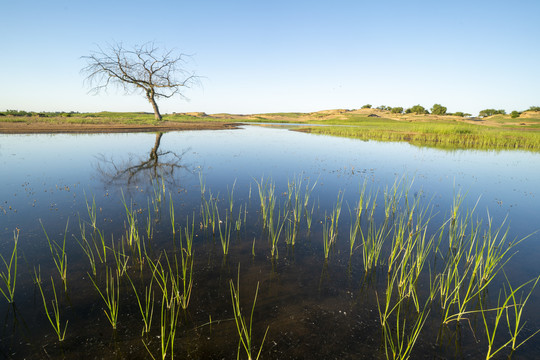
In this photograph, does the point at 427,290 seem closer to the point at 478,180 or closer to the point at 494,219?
the point at 494,219

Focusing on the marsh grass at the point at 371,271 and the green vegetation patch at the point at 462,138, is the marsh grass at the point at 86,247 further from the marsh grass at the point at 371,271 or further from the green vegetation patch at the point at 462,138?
the green vegetation patch at the point at 462,138

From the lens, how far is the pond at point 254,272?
3432mm

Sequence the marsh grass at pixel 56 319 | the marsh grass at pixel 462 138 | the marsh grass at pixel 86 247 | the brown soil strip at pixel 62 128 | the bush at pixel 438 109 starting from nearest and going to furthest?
1. the marsh grass at pixel 56 319
2. the marsh grass at pixel 86 247
3. the brown soil strip at pixel 62 128
4. the marsh grass at pixel 462 138
5. the bush at pixel 438 109

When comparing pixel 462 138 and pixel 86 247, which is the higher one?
pixel 462 138

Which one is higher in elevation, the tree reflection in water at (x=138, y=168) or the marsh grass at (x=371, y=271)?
the tree reflection in water at (x=138, y=168)

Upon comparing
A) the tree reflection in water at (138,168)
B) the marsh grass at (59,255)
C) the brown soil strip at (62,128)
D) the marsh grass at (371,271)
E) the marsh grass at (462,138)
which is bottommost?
the marsh grass at (371,271)

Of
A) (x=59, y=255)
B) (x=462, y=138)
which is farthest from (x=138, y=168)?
(x=462, y=138)

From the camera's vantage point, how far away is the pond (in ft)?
11.3

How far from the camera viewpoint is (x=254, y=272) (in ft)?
16.6

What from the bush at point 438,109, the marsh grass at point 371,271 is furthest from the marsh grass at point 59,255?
the bush at point 438,109

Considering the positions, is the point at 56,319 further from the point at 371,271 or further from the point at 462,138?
the point at 462,138

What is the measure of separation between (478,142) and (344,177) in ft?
83.5

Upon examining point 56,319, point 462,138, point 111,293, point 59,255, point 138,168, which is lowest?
point 111,293

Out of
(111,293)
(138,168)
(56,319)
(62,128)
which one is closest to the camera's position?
(56,319)
